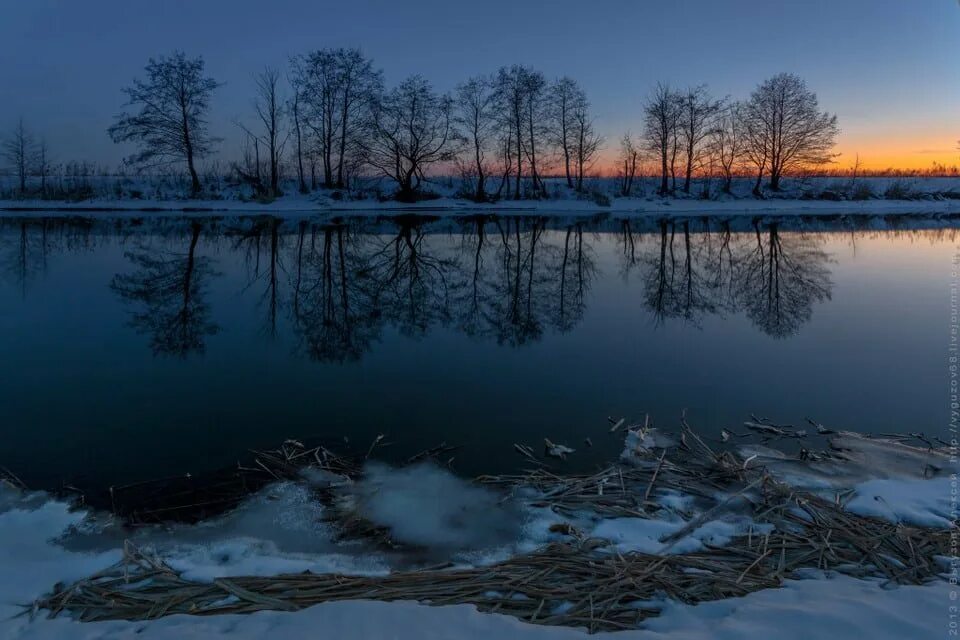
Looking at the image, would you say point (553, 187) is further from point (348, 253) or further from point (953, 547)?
point (953, 547)

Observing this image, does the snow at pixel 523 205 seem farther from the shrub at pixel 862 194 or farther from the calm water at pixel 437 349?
the calm water at pixel 437 349

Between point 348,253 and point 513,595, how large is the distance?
645 inches

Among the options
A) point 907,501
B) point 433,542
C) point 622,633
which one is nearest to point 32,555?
point 433,542

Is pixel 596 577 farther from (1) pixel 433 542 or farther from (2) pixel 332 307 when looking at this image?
(2) pixel 332 307

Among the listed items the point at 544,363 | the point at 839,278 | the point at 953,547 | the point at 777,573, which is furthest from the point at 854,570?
the point at 839,278

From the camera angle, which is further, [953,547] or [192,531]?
[192,531]

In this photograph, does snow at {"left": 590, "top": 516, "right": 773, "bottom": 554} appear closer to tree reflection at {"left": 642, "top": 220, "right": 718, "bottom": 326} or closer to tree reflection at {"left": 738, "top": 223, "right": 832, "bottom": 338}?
tree reflection at {"left": 738, "top": 223, "right": 832, "bottom": 338}

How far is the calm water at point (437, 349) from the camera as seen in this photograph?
594 centimetres

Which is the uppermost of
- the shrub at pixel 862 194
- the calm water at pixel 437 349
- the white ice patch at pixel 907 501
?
the shrub at pixel 862 194

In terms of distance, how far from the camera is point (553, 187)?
50.6m

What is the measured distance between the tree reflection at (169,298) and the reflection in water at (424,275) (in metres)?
0.03

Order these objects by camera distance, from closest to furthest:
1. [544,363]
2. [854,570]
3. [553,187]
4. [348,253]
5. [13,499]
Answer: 1. [854,570]
2. [13,499]
3. [544,363]
4. [348,253]
5. [553,187]

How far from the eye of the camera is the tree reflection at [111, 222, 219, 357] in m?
9.41

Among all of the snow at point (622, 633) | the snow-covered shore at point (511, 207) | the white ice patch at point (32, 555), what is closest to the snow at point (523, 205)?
the snow-covered shore at point (511, 207)
